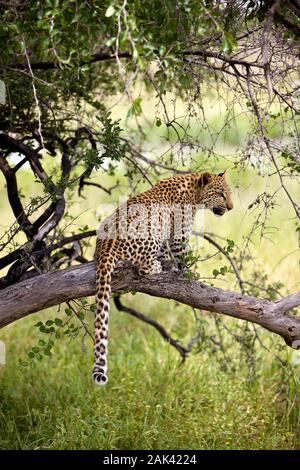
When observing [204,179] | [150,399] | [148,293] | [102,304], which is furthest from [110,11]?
[150,399]

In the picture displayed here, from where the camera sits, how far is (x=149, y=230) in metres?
5.17

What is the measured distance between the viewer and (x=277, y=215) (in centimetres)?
1148

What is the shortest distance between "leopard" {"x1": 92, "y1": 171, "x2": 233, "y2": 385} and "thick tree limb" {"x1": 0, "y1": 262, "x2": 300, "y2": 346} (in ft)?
0.27

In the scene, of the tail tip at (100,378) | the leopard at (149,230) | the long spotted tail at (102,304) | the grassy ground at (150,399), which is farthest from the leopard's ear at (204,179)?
the tail tip at (100,378)

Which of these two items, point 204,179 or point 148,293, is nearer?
point 148,293

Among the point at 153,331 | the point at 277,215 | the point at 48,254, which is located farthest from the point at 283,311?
the point at 277,215

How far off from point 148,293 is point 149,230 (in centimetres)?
43

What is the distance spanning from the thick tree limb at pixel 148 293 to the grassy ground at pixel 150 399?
1.08 m

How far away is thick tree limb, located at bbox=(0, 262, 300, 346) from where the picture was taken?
15.7ft

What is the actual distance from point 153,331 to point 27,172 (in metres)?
3.50

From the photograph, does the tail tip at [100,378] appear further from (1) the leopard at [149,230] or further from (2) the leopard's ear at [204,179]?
(2) the leopard's ear at [204,179]

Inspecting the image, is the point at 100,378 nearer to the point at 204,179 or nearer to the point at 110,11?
the point at 204,179

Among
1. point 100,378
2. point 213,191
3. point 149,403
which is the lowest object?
point 100,378

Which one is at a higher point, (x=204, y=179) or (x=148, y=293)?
(x=204, y=179)
